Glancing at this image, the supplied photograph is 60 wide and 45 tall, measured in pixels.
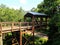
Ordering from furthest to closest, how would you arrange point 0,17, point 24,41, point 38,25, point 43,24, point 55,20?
point 0,17
point 43,24
point 38,25
point 24,41
point 55,20

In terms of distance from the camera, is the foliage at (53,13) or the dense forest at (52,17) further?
the foliage at (53,13)

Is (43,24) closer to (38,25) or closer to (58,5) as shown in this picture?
(38,25)

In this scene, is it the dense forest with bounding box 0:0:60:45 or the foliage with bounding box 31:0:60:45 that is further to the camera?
the foliage with bounding box 31:0:60:45

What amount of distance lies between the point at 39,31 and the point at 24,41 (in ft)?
11.3

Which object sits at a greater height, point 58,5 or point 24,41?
point 58,5

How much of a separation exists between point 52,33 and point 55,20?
74.7 inches

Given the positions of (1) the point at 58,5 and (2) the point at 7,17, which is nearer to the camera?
(1) the point at 58,5

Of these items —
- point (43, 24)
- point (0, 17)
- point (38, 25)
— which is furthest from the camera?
point (0, 17)

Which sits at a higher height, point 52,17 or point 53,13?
point 53,13

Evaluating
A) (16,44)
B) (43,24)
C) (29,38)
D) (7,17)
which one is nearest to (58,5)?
(43,24)

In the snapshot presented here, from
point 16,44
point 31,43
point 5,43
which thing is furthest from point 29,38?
point 5,43

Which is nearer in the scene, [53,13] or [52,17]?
[52,17]

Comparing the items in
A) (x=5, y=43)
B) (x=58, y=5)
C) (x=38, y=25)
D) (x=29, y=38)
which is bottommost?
(x=5, y=43)

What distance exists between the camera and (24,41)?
19344 mm
